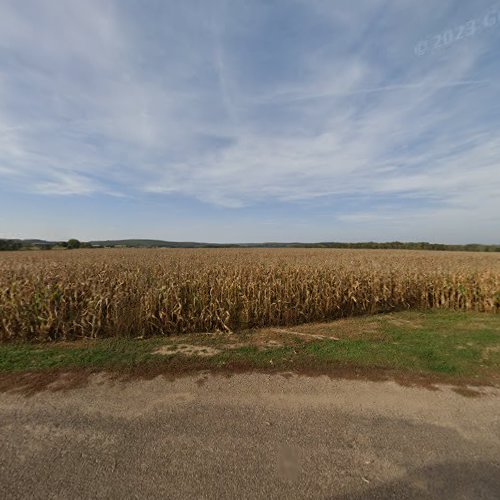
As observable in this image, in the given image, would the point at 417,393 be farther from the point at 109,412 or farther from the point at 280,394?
the point at 109,412

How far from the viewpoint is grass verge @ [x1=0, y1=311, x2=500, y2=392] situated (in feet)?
15.5

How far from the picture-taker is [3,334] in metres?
6.70

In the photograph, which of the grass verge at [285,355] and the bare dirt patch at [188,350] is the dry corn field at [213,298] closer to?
the grass verge at [285,355]

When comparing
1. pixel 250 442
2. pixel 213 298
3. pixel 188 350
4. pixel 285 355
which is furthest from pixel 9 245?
pixel 250 442

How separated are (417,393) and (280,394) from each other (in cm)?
193

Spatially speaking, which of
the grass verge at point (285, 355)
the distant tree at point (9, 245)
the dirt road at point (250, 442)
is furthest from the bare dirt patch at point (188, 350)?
the distant tree at point (9, 245)

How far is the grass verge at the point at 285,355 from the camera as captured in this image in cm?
472

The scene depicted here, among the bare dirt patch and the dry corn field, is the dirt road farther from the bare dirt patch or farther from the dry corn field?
the dry corn field

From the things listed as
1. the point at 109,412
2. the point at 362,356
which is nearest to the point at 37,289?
the point at 109,412

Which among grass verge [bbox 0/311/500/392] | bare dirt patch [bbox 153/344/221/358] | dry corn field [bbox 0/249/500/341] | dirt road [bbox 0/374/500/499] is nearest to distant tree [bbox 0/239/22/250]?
dry corn field [bbox 0/249/500/341]

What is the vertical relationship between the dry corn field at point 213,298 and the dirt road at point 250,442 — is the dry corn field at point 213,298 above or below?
above

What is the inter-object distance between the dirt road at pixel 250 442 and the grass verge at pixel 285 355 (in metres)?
0.54

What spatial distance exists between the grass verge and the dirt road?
0.54m

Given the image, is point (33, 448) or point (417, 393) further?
point (417, 393)
